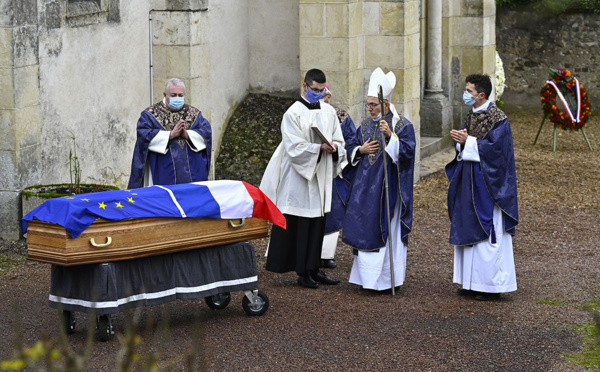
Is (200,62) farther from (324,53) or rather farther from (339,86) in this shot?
(339,86)

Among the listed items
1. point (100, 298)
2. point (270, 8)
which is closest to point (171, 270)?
point (100, 298)

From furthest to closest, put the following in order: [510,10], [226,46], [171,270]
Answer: [510,10], [226,46], [171,270]

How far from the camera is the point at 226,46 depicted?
11.6 metres

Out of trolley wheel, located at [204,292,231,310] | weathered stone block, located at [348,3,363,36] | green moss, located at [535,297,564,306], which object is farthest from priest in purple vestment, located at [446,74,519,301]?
weathered stone block, located at [348,3,363,36]

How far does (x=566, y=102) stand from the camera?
15.5 meters

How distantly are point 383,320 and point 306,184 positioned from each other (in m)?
1.42

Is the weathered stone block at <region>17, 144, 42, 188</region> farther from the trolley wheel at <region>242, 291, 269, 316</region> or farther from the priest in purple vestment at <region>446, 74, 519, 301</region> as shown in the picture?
the priest in purple vestment at <region>446, 74, 519, 301</region>

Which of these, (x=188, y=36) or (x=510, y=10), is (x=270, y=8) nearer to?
(x=188, y=36)

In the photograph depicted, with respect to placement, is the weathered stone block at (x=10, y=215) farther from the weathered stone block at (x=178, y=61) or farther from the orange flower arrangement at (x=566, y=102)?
the orange flower arrangement at (x=566, y=102)

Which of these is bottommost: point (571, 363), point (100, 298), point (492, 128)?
point (571, 363)

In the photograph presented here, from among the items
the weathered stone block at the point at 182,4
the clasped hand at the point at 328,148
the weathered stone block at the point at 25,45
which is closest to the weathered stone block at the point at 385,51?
the weathered stone block at the point at 182,4

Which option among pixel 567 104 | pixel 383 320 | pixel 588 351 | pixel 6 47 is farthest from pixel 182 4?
pixel 567 104

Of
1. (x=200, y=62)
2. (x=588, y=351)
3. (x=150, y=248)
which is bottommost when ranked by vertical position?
(x=588, y=351)

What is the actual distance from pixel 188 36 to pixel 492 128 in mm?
4326
